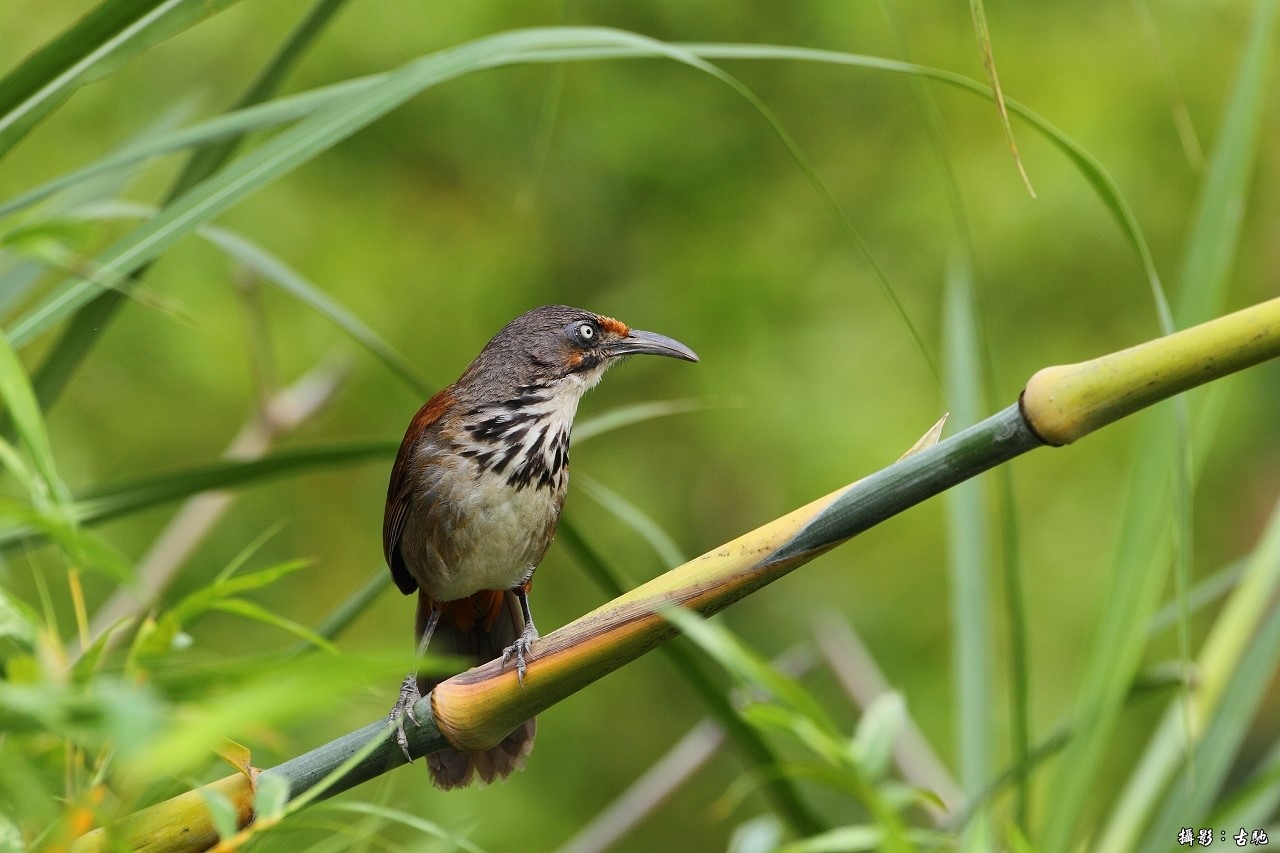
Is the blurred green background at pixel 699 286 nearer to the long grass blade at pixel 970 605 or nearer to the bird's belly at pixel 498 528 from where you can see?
the bird's belly at pixel 498 528

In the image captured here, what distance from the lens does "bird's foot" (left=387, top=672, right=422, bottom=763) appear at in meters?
1.38

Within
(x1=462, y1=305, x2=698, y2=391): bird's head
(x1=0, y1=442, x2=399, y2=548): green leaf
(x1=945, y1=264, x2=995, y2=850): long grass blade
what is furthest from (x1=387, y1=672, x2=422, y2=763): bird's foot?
(x1=945, y1=264, x2=995, y2=850): long grass blade

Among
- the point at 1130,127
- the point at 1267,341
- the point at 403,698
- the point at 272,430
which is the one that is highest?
the point at 1130,127

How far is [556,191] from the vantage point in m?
6.17

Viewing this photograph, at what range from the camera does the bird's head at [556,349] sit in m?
2.71

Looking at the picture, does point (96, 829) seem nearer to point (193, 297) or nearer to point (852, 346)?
point (193, 297)

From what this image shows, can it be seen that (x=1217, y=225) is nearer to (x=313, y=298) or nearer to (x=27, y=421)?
(x=313, y=298)

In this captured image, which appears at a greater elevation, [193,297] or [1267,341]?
[193,297]

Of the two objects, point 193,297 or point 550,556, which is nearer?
point 193,297

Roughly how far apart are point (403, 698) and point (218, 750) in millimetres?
1221

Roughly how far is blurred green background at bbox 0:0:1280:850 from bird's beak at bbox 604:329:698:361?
2664mm

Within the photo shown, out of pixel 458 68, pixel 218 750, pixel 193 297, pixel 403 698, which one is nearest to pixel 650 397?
pixel 193 297

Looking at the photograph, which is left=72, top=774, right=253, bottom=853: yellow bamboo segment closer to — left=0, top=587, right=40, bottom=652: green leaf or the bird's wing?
left=0, top=587, right=40, bottom=652: green leaf

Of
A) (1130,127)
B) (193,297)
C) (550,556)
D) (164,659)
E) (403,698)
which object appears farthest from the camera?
(550,556)
